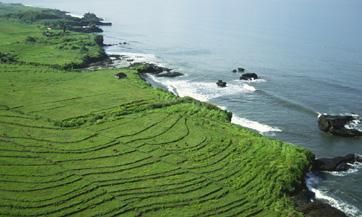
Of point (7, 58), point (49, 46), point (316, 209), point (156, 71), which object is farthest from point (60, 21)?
point (316, 209)

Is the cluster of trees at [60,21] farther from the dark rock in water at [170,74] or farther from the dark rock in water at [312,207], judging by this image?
the dark rock in water at [312,207]

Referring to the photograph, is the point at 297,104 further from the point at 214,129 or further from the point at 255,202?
the point at 255,202

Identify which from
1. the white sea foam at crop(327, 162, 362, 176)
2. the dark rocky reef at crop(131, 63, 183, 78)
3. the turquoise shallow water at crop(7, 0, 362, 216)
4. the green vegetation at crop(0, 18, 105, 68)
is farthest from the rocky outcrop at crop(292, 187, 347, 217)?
the green vegetation at crop(0, 18, 105, 68)

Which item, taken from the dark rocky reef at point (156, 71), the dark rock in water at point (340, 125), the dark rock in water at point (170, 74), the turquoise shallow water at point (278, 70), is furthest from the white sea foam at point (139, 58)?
the dark rock in water at point (340, 125)

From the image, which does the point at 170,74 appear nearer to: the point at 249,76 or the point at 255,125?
the point at 249,76

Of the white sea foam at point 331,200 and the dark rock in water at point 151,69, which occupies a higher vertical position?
the dark rock in water at point 151,69

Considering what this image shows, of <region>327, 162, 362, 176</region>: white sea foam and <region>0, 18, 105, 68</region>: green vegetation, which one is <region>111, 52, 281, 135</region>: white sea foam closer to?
<region>0, 18, 105, 68</region>: green vegetation
